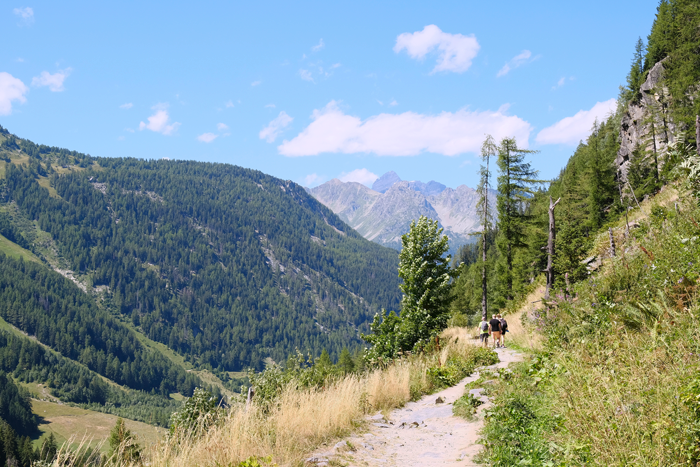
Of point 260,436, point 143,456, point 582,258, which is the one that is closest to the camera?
point 143,456

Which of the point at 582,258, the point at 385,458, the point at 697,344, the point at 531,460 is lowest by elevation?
the point at 385,458

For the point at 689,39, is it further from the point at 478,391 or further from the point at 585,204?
the point at 478,391

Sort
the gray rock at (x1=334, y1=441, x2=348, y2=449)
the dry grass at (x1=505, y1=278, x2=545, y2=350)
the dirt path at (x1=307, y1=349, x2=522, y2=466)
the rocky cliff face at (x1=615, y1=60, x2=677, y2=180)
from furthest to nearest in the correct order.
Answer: the rocky cliff face at (x1=615, y1=60, x2=677, y2=180) < the dry grass at (x1=505, y1=278, x2=545, y2=350) < the gray rock at (x1=334, y1=441, x2=348, y2=449) < the dirt path at (x1=307, y1=349, x2=522, y2=466)

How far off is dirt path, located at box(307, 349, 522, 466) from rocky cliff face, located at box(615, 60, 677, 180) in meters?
41.0

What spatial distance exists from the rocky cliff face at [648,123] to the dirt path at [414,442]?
4100cm

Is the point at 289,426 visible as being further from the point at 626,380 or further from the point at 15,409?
the point at 15,409

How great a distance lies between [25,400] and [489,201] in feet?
605

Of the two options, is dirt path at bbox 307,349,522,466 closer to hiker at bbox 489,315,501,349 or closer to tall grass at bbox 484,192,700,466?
tall grass at bbox 484,192,700,466

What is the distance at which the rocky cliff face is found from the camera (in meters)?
40.5

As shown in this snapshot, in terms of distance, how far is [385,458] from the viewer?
577 centimetres

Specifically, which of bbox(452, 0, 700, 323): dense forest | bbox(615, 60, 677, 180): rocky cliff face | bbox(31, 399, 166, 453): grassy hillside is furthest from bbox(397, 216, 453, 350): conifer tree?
bbox(31, 399, 166, 453): grassy hillside

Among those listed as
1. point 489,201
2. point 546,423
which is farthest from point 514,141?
point 546,423

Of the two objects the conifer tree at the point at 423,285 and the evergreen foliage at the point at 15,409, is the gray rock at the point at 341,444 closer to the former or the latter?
the conifer tree at the point at 423,285

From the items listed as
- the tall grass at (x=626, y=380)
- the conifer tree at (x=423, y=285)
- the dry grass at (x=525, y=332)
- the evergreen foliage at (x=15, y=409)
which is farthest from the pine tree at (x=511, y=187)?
the evergreen foliage at (x=15, y=409)
